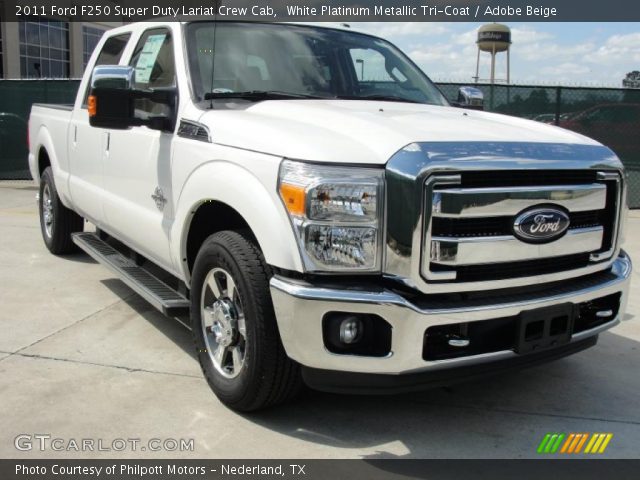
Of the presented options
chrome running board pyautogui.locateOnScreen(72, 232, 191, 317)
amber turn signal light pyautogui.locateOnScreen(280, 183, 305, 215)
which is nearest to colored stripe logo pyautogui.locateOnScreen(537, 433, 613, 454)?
amber turn signal light pyautogui.locateOnScreen(280, 183, 305, 215)

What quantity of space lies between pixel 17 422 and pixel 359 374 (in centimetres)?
171

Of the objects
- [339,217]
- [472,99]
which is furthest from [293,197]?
[472,99]

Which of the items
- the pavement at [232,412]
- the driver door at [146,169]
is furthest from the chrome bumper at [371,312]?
the driver door at [146,169]

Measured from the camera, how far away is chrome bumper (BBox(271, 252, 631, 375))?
2811 mm

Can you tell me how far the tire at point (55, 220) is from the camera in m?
6.54

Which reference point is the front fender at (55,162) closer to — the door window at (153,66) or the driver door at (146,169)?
the driver door at (146,169)

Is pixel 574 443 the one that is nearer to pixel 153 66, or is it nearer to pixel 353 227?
pixel 353 227

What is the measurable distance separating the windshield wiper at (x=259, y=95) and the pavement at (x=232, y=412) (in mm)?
1601

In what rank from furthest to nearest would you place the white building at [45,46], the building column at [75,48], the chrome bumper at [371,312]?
the building column at [75,48], the white building at [45,46], the chrome bumper at [371,312]

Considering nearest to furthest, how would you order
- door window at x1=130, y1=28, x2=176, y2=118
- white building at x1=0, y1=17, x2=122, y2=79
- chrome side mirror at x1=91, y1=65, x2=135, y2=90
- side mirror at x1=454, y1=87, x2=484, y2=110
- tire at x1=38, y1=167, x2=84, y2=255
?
chrome side mirror at x1=91, y1=65, x2=135, y2=90
door window at x1=130, y1=28, x2=176, y2=118
side mirror at x1=454, y1=87, x2=484, y2=110
tire at x1=38, y1=167, x2=84, y2=255
white building at x1=0, y1=17, x2=122, y2=79

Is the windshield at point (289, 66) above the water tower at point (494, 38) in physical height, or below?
below

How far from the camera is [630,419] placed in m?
3.53

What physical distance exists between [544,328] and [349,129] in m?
1.28

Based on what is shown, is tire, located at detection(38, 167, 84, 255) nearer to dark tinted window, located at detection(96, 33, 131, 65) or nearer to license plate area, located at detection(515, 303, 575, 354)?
dark tinted window, located at detection(96, 33, 131, 65)
